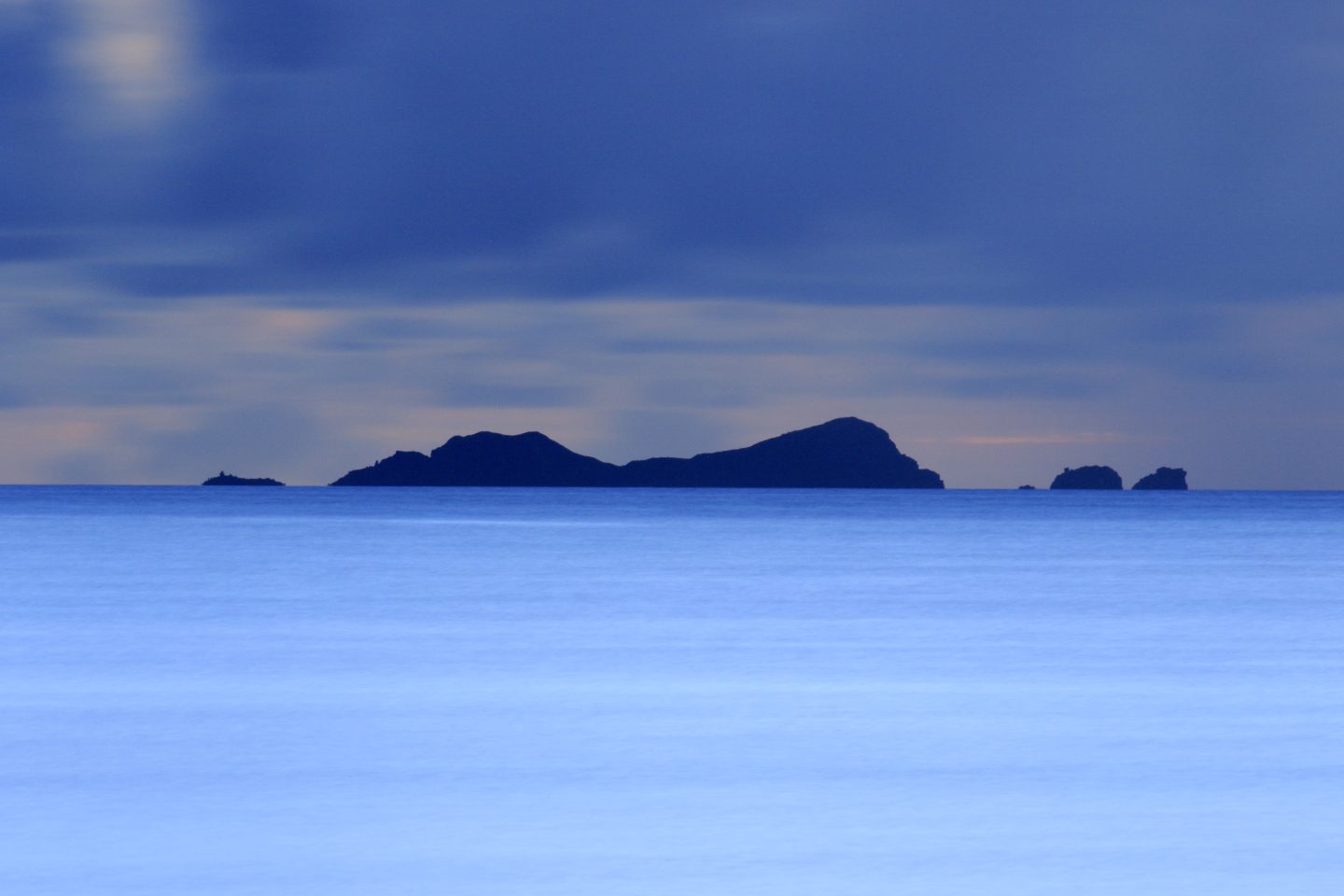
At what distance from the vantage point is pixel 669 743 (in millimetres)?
12906

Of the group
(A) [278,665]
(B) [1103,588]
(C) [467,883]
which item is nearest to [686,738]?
(C) [467,883]

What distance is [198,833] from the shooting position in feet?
31.0

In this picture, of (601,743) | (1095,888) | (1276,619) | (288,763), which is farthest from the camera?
(1276,619)

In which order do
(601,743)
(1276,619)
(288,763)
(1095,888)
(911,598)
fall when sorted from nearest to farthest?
1. (1095,888)
2. (288,763)
3. (601,743)
4. (1276,619)
5. (911,598)

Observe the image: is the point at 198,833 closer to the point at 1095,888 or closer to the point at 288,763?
the point at 288,763

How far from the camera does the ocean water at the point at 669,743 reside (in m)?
8.74

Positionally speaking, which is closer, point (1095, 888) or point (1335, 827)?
point (1095, 888)

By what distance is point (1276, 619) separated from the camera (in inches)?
1027

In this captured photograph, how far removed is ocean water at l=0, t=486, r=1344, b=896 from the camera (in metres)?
8.74

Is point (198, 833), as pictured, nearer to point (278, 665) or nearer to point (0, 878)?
point (0, 878)

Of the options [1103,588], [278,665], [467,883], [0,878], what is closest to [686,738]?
[467,883]

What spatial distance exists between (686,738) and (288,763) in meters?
3.80

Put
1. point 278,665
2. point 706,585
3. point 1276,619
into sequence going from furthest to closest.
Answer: point 706,585 → point 1276,619 → point 278,665

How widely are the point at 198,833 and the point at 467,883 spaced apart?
2.43m
